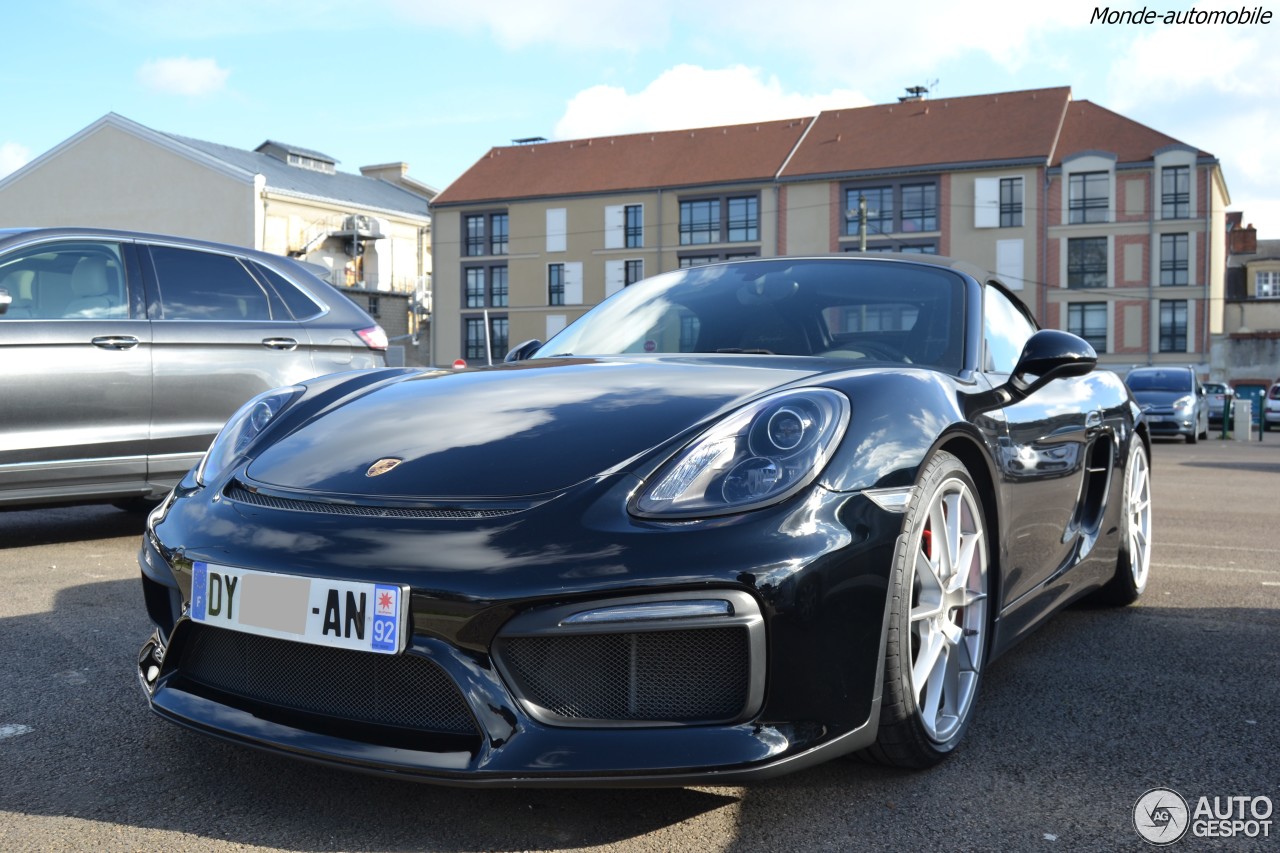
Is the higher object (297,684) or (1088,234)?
(1088,234)

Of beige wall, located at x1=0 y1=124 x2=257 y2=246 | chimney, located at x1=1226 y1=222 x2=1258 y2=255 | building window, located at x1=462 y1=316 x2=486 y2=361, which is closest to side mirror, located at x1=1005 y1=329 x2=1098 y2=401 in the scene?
beige wall, located at x1=0 y1=124 x2=257 y2=246

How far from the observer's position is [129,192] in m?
52.7

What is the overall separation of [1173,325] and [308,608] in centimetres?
4925

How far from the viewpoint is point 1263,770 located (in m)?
2.58

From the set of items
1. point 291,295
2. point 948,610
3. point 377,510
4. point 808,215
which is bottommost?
point 948,610

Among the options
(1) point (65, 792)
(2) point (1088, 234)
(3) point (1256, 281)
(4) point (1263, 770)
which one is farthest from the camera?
(3) point (1256, 281)

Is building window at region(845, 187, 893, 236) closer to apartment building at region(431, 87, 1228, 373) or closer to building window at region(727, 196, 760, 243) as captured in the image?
apartment building at region(431, 87, 1228, 373)

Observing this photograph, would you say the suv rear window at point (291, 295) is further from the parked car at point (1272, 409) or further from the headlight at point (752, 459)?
the parked car at point (1272, 409)

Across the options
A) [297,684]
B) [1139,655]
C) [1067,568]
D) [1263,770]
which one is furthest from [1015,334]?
[297,684]

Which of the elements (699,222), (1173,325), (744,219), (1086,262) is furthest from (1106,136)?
(699,222)

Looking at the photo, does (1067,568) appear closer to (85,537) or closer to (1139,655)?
(1139,655)

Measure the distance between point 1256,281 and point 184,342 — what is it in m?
64.4

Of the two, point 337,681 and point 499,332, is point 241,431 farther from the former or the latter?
point 499,332

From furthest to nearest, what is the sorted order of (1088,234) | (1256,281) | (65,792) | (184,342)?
1. (1256,281)
2. (1088,234)
3. (184,342)
4. (65,792)
